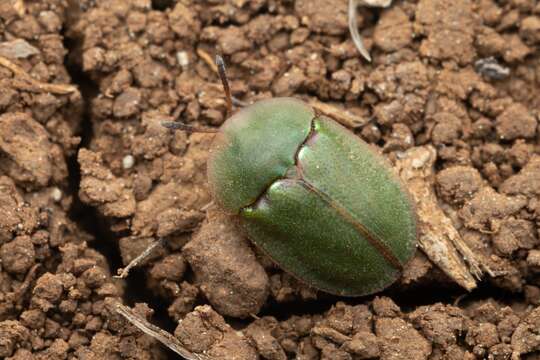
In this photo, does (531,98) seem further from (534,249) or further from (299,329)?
(299,329)

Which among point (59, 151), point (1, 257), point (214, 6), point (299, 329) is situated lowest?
point (299, 329)

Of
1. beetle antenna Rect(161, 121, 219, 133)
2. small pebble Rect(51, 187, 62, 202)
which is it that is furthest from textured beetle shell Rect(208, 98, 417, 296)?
small pebble Rect(51, 187, 62, 202)

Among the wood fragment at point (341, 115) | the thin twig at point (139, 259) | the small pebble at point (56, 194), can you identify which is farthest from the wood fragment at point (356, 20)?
the small pebble at point (56, 194)

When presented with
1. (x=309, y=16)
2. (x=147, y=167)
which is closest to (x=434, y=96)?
(x=309, y=16)

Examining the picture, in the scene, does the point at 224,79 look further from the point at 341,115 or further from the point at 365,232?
the point at 365,232

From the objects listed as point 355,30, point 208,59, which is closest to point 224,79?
point 208,59

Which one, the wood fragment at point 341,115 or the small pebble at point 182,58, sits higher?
the small pebble at point 182,58

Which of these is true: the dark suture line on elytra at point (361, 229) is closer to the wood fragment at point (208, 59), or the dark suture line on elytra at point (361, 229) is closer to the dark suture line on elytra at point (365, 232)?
the dark suture line on elytra at point (365, 232)
